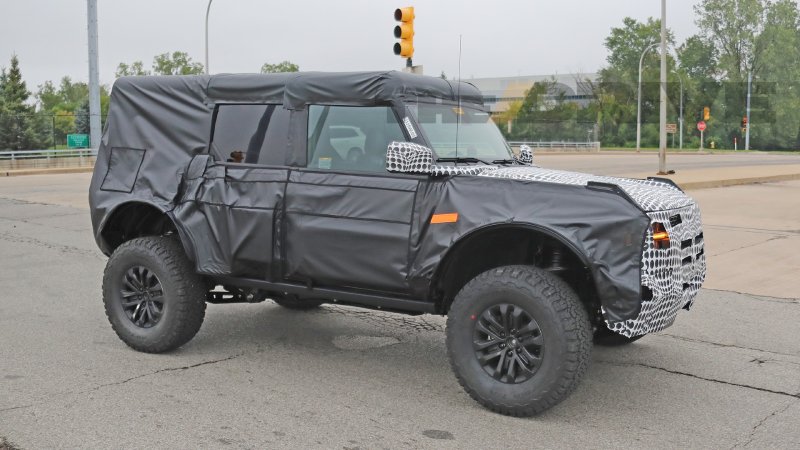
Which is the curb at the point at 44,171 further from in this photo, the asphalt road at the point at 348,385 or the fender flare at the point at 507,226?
the fender flare at the point at 507,226

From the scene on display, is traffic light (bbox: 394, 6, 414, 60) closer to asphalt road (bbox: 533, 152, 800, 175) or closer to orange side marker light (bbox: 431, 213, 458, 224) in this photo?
orange side marker light (bbox: 431, 213, 458, 224)

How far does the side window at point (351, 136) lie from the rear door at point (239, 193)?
0.71 ft

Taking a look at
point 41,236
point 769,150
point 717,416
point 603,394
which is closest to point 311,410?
point 603,394

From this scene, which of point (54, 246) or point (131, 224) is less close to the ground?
point (131, 224)

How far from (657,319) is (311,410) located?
6.50 ft

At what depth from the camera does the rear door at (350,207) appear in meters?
5.14

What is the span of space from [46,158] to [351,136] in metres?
33.3

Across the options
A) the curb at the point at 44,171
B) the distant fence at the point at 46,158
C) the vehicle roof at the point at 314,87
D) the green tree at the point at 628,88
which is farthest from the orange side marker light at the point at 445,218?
the green tree at the point at 628,88

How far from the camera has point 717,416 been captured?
484 cm

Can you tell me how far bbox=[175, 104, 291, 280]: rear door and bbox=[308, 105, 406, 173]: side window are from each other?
216 millimetres

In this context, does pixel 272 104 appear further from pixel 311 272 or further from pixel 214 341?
pixel 214 341

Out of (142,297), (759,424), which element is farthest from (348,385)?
(759,424)

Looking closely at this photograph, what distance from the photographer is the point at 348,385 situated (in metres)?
5.34

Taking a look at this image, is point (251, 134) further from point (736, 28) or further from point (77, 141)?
point (736, 28)
